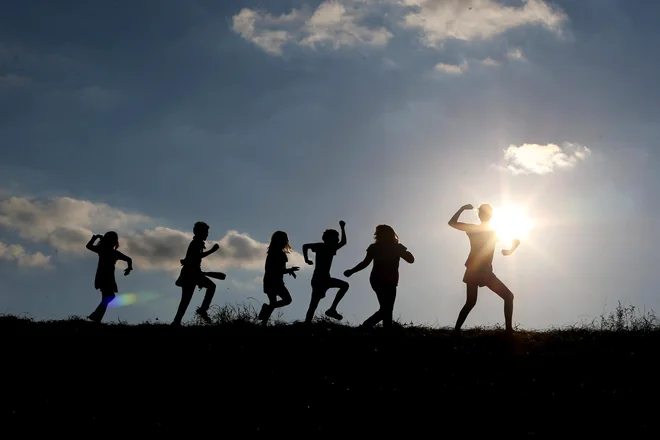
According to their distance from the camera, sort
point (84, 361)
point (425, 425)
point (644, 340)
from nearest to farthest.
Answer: point (425, 425), point (84, 361), point (644, 340)

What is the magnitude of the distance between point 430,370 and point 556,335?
4264mm

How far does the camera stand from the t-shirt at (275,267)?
15141 mm

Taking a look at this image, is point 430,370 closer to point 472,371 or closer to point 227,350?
point 472,371

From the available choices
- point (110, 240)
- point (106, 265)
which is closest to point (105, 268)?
point (106, 265)

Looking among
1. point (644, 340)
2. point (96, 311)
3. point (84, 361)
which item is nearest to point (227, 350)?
Result: point (84, 361)

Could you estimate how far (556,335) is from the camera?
14070mm

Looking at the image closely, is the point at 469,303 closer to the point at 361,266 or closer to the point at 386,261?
the point at 386,261

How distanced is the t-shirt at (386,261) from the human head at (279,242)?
2.15 metres

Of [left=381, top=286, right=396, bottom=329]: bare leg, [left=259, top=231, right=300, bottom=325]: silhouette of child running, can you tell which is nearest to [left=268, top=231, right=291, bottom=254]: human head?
[left=259, top=231, right=300, bottom=325]: silhouette of child running

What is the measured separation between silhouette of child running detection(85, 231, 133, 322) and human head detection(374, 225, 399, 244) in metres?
5.66

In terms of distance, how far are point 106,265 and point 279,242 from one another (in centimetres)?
397

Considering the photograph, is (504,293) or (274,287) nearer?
(504,293)

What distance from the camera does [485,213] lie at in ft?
45.5

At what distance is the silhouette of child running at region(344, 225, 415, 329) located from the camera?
551 inches
